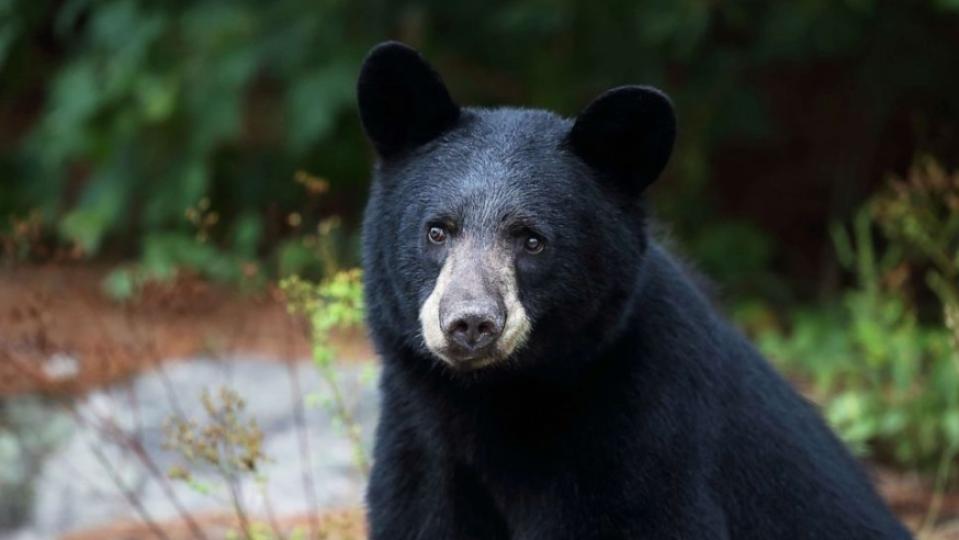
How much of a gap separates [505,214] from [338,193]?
23.8 ft

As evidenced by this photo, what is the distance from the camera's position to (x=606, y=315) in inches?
151

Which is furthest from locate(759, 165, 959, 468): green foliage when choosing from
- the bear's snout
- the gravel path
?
the bear's snout

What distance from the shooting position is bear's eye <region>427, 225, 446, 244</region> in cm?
386

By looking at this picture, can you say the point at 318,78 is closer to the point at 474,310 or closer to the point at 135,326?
the point at 135,326

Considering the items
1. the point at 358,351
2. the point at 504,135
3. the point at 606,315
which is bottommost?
the point at 358,351

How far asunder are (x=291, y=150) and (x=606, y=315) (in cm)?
594

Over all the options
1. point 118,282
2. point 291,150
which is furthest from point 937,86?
point 118,282

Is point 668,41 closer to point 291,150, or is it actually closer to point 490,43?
point 490,43

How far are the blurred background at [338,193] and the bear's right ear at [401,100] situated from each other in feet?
8.03

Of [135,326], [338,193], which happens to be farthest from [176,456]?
[338,193]

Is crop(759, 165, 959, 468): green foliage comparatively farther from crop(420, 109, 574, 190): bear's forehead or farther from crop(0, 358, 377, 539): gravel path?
crop(420, 109, 574, 190): bear's forehead

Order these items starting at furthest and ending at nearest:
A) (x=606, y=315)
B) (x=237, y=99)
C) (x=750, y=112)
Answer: (x=750, y=112) → (x=237, y=99) → (x=606, y=315)

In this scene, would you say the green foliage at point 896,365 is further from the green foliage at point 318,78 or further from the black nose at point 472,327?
the black nose at point 472,327

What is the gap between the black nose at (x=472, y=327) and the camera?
356 cm
